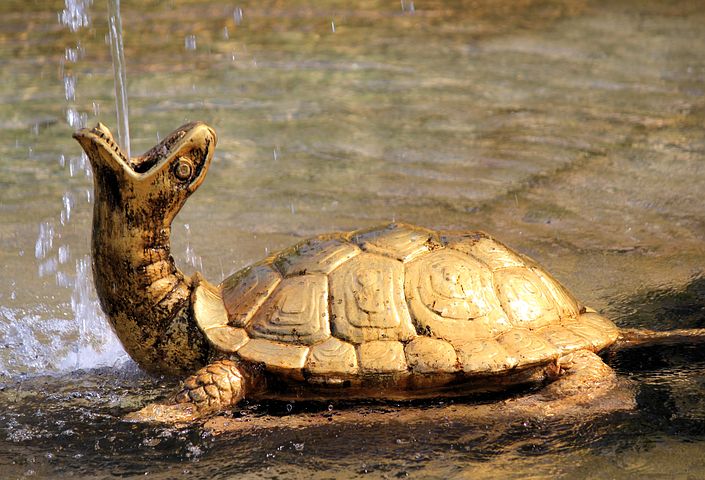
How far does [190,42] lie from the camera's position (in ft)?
36.0

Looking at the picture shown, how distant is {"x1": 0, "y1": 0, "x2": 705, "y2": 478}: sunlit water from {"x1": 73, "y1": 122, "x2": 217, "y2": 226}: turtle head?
0.83 metres

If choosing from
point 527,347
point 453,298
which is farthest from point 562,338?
point 453,298

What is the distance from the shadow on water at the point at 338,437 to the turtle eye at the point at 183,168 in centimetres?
94

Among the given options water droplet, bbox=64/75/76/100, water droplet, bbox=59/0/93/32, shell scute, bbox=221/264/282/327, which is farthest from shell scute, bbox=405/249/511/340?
water droplet, bbox=59/0/93/32

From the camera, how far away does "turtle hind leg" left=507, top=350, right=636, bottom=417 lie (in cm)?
378

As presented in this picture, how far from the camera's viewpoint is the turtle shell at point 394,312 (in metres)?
3.74

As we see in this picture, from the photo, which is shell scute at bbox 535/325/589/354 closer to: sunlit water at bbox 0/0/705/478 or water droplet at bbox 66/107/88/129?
sunlit water at bbox 0/0/705/478

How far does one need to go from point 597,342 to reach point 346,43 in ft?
24.4

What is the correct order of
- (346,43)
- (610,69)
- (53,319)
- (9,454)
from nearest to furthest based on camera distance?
(9,454) → (53,319) → (610,69) → (346,43)

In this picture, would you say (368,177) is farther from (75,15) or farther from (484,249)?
(75,15)

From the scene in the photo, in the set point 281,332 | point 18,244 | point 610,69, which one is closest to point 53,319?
point 18,244

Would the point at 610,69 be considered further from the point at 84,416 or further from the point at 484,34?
the point at 84,416

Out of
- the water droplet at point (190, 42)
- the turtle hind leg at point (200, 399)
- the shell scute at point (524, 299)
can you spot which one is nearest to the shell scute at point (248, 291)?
the turtle hind leg at point (200, 399)

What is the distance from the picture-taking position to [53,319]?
16.2 feet
